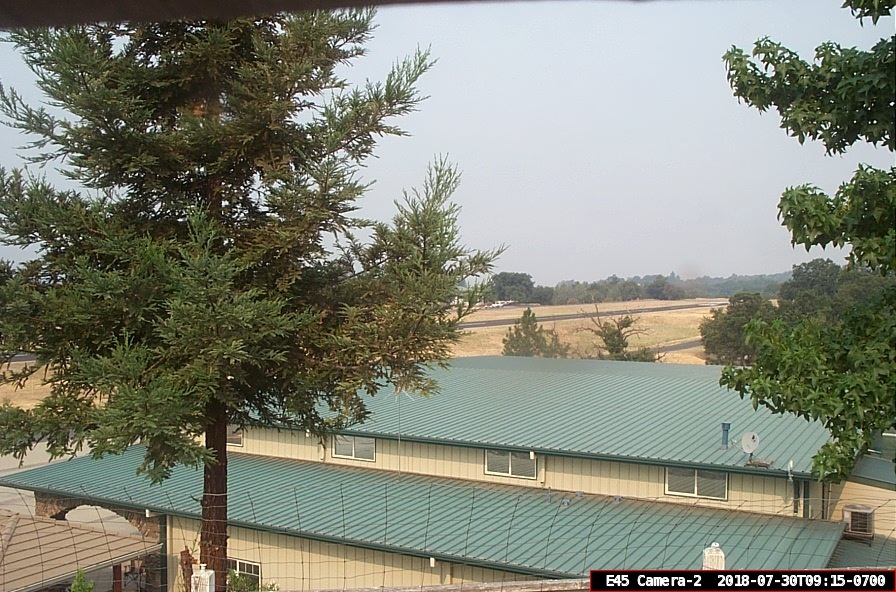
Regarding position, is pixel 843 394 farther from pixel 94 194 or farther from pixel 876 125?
pixel 94 194

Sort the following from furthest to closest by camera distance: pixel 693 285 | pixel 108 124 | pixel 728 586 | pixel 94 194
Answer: pixel 693 285 < pixel 94 194 < pixel 108 124 < pixel 728 586

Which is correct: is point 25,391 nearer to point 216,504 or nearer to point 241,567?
point 216,504

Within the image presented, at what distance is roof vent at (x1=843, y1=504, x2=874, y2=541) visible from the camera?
13.8 feet

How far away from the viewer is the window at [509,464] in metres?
4.80

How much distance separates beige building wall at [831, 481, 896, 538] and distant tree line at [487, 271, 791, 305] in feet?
4.53

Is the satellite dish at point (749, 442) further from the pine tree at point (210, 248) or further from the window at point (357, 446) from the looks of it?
the window at point (357, 446)

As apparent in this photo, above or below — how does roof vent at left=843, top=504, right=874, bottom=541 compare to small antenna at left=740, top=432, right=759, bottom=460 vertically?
below

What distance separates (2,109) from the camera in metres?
3.04

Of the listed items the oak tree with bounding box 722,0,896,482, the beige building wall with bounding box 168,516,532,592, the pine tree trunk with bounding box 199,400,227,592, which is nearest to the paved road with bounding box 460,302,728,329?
the pine tree trunk with bounding box 199,400,227,592

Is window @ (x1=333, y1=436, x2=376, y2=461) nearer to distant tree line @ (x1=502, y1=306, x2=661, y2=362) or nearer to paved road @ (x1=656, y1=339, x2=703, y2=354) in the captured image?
distant tree line @ (x1=502, y1=306, x2=661, y2=362)

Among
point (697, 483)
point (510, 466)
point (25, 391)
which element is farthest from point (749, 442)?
point (25, 391)

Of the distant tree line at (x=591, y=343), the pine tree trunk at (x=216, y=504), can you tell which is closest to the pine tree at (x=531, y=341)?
the distant tree line at (x=591, y=343)

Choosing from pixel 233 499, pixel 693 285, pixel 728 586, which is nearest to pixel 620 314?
pixel 693 285

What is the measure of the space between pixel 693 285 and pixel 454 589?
2.17 meters
